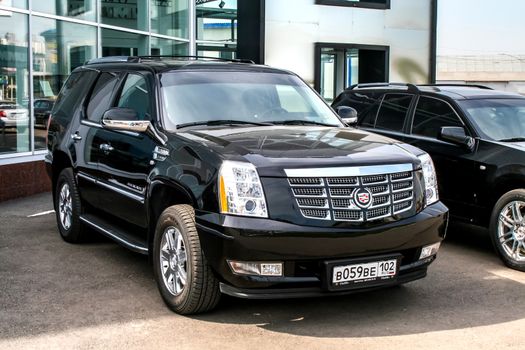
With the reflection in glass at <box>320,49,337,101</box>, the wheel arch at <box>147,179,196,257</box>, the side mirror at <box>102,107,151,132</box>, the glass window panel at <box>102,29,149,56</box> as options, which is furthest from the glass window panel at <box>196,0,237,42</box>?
the wheel arch at <box>147,179,196,257</box>

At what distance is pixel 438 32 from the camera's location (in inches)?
725

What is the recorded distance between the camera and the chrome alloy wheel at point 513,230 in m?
6.22

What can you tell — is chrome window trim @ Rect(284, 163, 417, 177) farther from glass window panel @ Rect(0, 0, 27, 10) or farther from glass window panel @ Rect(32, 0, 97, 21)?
glass window panel @ Rect(32, 0, 97, 21)

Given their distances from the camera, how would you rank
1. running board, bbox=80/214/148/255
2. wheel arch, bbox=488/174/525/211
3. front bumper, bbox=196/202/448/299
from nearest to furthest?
front bumper, bbox=196/202/448/299
running board, bbox=80/214/148/255
wheel arch, bbox=488/174/525/211

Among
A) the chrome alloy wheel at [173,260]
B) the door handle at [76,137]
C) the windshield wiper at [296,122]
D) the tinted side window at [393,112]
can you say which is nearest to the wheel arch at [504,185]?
the tinted side window at [393,112]

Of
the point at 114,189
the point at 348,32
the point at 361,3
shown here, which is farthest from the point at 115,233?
the point at 361,3

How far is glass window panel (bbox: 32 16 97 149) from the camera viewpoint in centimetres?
1087

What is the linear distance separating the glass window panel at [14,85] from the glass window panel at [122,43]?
2.56m

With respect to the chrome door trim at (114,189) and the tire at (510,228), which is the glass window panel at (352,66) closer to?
the tire at (510,228)

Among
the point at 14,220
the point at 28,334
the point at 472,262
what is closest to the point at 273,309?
the point at 28,334

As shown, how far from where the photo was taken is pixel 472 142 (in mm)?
6844

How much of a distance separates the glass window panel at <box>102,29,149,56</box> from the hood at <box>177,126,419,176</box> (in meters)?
8.53

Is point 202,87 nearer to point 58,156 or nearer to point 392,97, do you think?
point 58,156

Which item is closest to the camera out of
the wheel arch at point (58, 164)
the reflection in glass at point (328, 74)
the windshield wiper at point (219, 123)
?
the windshield wiper at point (219, 123)
